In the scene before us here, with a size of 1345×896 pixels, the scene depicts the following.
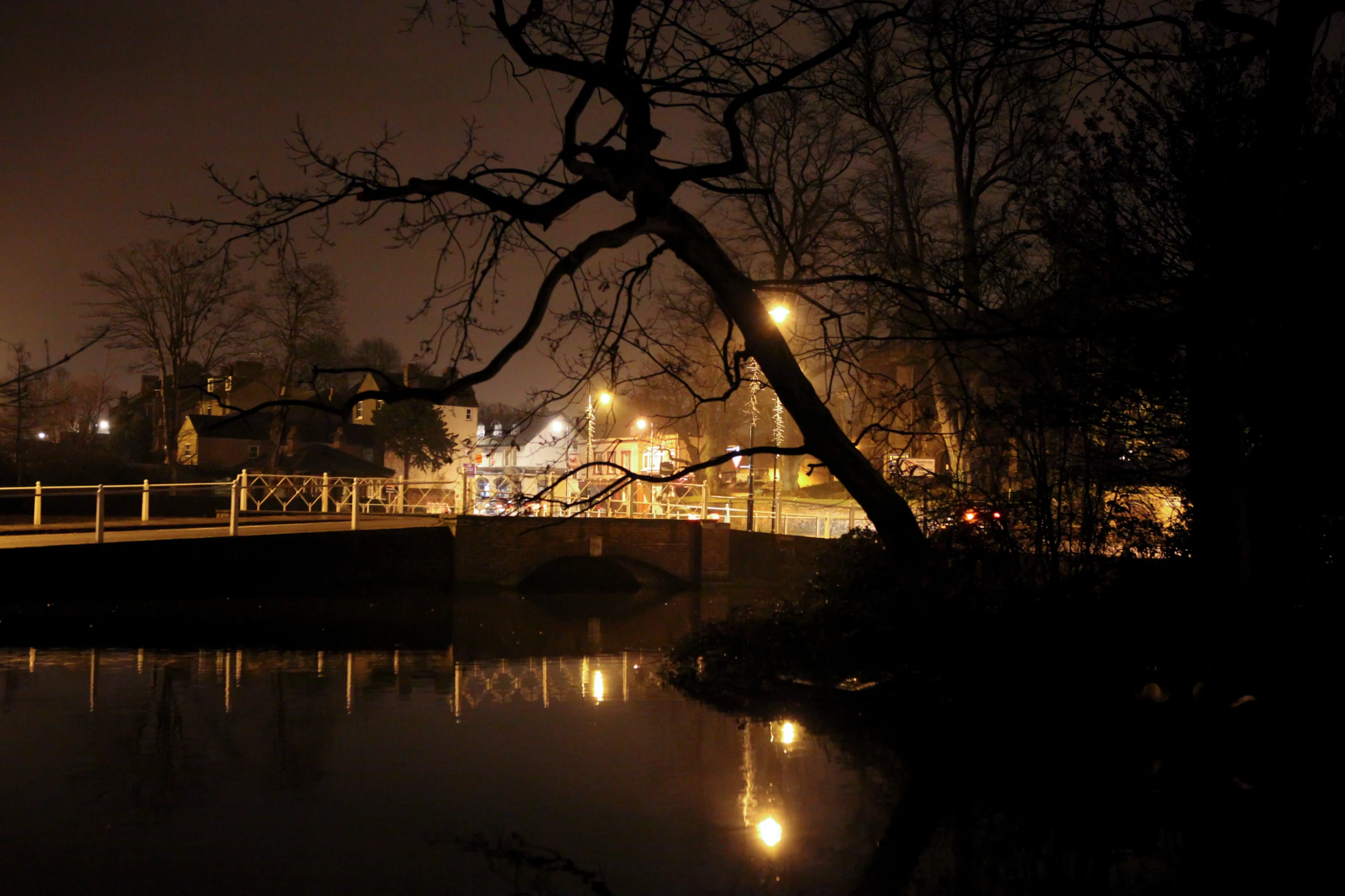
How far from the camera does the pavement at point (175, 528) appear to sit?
67.9ft

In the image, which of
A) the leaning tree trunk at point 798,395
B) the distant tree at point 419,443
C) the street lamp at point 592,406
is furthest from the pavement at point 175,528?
the distant tree at point 419,443

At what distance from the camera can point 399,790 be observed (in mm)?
6754

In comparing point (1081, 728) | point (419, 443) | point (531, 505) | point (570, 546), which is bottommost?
point (1081, 728)

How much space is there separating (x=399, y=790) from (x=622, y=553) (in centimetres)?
→ 1912

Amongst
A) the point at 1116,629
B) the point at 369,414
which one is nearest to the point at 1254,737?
the point at 1116,629

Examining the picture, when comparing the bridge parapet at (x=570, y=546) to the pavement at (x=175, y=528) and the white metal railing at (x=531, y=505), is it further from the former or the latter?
the pavement at (x=175, y=528)

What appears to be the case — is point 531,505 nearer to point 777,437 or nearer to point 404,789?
point 777,437

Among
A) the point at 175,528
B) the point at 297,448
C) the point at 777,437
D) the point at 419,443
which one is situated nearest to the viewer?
the point at 175,528

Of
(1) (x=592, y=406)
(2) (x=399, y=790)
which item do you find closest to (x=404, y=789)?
(2) (x=399, y=790)

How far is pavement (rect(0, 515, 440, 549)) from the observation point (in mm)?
20688

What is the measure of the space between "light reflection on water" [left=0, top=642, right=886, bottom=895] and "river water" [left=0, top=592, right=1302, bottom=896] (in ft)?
0.08

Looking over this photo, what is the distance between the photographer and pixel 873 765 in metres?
7.39

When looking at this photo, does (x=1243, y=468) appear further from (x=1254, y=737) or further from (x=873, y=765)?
(x=873, y=765)

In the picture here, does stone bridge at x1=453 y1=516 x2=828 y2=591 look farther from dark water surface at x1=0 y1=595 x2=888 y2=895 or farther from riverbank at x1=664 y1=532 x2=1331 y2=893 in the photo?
riverbank at x1=664 y1=532 x2=1331 y2=893
